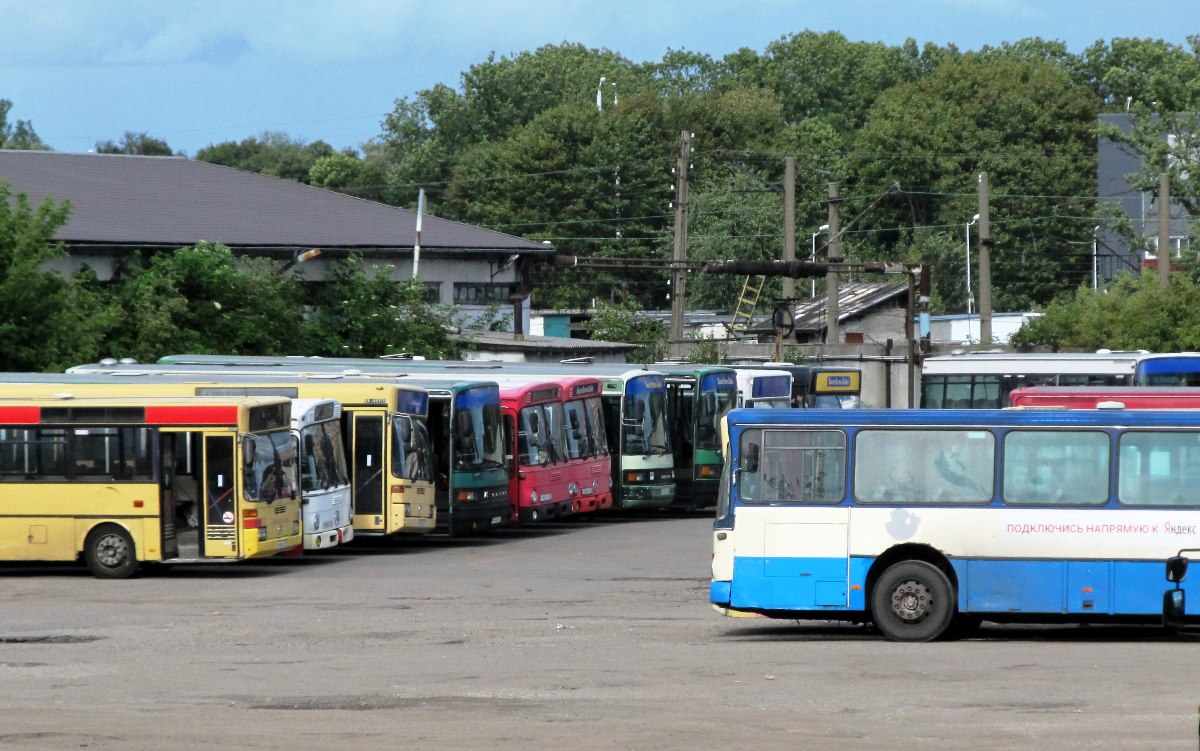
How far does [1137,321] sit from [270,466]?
39.7 meters

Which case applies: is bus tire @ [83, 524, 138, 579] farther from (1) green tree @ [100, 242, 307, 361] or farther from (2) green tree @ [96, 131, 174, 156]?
(2) green tree @ [96, 131, 174, 156]

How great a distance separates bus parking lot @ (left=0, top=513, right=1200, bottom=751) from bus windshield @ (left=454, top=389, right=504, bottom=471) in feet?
18.7

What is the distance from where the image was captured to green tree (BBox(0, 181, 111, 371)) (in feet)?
120

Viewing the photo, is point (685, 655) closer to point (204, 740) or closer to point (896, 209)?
point (204, 740)

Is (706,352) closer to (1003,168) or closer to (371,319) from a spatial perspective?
(371,319)

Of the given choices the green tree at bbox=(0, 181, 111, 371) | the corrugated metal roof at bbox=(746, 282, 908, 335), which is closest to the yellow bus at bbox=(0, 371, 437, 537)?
the green tree at bbox=(0, 181, 111, 371)

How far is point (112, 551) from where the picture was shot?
80.0 ft

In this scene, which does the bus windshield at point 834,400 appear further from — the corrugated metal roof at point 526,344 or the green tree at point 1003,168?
the green tree at point 1003,168

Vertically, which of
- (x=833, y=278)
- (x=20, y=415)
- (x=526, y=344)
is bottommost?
(x=20, y=415)

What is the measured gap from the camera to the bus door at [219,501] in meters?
24.2

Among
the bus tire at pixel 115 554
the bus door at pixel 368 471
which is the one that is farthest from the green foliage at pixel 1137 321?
the bus tire at pixel 115 554

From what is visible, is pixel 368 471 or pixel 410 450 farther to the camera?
pixel 410 450

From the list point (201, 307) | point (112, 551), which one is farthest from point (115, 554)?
point (201, 307)

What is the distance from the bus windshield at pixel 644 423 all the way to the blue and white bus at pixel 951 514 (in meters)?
17.3
